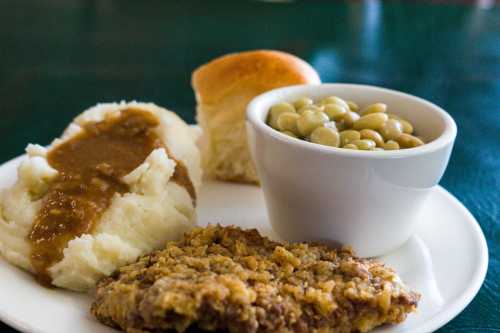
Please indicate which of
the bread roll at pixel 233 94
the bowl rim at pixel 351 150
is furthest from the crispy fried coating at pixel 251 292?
the bread roll at pixel 233 94

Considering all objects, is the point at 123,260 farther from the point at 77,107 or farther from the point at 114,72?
the point at 114,72

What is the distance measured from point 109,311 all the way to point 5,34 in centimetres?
517

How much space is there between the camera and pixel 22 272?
283cm

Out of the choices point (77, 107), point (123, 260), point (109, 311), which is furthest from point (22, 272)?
point (77, 107)

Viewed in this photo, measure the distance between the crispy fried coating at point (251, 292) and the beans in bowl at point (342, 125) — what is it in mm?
556

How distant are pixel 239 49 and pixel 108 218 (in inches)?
150

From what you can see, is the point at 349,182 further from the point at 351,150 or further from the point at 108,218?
the point at 108,218

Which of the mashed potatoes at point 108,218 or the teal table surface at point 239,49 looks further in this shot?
the teal table surface at point 239,49

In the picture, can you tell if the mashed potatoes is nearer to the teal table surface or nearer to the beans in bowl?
the beans in bowl

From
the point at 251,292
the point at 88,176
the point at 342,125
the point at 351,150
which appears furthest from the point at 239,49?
the point at 251,292

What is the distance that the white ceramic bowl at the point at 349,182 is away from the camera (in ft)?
9.49

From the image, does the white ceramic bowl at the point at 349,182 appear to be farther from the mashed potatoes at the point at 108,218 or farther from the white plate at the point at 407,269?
the mashed potatoes at the point at 108,218

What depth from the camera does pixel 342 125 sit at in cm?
328

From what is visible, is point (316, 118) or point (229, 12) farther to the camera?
point (229, 12)
